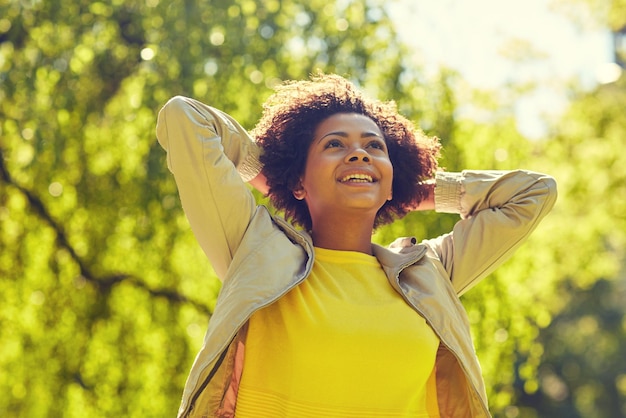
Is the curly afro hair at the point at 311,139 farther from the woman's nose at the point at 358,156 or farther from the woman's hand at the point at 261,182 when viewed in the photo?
the woman's nose at the point at 358,156

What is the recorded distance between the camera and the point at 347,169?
2.34m

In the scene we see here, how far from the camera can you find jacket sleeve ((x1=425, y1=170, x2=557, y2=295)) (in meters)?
2.52

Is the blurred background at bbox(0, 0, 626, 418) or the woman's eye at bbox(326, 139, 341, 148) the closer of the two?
the woman's eye at bbox(326, 139, 341, 148)

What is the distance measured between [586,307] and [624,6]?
6500 mm

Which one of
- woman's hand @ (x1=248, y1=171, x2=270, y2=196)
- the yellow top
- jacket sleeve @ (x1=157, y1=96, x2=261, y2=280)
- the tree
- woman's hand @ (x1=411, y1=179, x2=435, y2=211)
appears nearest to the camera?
the yellow top

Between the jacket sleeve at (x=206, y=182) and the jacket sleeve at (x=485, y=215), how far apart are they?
1.97 ft

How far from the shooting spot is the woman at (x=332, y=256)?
2.10 meters

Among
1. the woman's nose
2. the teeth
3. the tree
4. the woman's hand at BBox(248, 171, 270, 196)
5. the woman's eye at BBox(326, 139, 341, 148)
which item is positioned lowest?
the tree

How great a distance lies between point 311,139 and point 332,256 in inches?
14.0

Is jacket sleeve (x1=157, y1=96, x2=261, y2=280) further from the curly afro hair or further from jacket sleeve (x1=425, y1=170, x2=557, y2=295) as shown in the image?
jacket sleeve (x1=425, y1=170, x2=557, y2=295)

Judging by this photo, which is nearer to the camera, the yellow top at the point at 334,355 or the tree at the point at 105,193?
the yellow top at the point at 334,355

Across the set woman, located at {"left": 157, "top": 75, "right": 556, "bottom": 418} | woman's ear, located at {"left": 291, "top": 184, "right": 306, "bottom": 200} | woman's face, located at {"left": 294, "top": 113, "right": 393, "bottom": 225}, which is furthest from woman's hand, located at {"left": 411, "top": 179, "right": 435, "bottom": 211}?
woman's ear, located at {"left": 291, "top": 184, "right": 306, "bottom": 200}

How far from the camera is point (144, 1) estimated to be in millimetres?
6109

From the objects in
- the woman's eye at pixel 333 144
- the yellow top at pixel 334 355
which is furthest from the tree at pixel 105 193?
the yellow top at pixel 334 355
